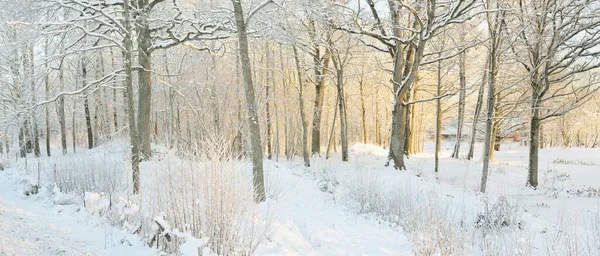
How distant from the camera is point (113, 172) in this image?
9.03m

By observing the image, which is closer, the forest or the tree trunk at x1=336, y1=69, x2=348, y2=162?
the forest

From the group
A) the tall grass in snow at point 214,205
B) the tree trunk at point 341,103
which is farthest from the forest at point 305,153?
the tree trunk at point 341,103

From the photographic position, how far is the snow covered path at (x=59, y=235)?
13.6 feet

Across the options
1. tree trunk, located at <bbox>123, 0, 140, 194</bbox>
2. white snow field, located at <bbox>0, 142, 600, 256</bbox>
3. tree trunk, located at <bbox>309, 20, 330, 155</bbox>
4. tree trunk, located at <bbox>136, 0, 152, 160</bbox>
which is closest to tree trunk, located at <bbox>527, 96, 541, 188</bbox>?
white snow field, located at <bbox>0, 142, 600, 256</bbox>

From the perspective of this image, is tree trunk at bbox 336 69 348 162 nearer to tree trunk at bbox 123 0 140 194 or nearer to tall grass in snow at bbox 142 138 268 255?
tree trunk at bbox 123 0 140 194

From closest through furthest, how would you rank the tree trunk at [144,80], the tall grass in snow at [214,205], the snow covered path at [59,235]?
the snow covered path at [59,235]
the tall grass in snow at [214,205]
the tree trunk at [144,80]

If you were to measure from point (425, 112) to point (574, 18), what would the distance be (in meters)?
19.7

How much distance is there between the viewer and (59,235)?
487cm

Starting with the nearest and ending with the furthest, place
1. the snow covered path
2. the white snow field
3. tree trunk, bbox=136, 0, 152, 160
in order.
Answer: the snow covered path, the white snow field, tree trunk, bbox=136, 0, 152, 160

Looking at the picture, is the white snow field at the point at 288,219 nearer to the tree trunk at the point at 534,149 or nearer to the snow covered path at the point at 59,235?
the snow covered path at the point at 59,235

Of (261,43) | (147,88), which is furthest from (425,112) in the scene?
(147,88)

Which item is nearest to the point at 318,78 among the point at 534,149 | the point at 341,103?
the point at 341,103

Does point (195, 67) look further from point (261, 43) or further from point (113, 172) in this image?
point (113, 172)

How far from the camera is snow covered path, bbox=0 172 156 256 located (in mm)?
4152
